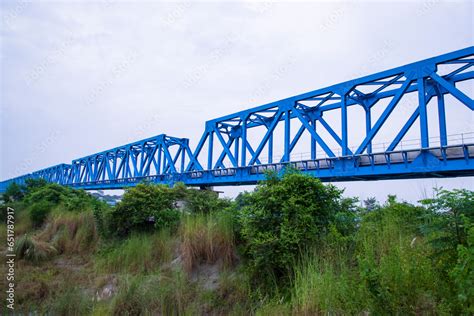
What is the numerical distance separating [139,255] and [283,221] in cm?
414

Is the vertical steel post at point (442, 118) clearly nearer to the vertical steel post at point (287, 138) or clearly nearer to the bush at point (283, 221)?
the vertical steel post at point (287, 138)

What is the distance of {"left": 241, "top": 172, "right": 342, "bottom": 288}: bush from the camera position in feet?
16.5

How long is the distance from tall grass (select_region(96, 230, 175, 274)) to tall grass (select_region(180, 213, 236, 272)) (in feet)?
2.83

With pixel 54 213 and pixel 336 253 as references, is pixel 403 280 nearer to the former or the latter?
pixel 336 253

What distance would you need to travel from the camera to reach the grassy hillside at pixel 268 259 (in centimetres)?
337

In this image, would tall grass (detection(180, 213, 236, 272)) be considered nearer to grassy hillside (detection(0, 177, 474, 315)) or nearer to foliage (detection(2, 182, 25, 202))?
grassy hillside (detection(0, 177, 474, 315))

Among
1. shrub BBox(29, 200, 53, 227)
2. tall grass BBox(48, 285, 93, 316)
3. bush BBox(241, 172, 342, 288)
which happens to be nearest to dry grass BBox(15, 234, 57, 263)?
tall grass BBox(48, 285, 93, 316)

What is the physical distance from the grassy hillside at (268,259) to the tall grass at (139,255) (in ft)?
0.11

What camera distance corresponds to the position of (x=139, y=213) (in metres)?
9.34

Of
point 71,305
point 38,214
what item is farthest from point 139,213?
point 38,214

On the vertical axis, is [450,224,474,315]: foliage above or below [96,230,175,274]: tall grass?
above

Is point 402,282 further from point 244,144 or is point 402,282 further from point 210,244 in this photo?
point 244,144

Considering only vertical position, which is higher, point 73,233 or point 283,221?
point 283,221

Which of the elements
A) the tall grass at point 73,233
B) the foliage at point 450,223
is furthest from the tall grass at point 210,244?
the tall grass at point 73,233
